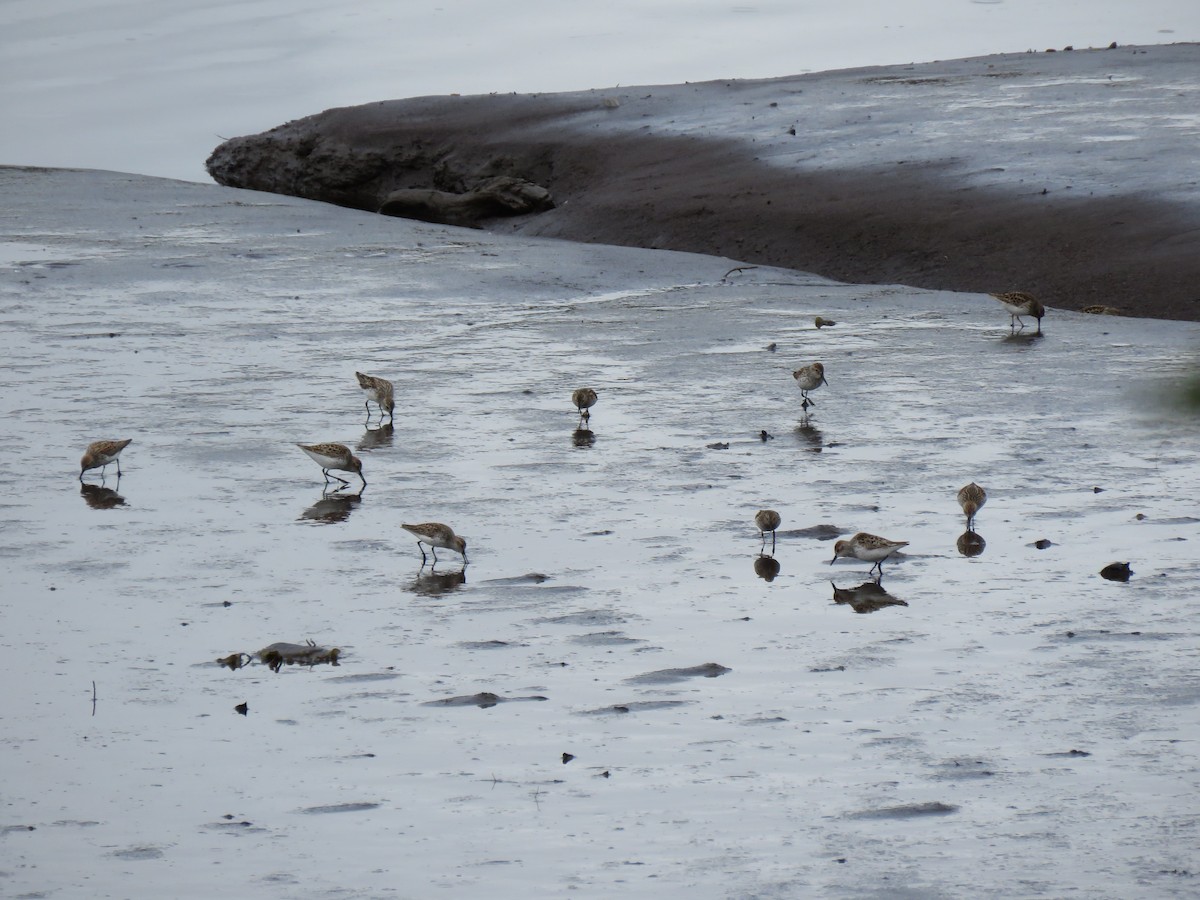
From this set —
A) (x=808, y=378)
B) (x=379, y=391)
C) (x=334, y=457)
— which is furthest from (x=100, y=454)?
(x=808, y=378)

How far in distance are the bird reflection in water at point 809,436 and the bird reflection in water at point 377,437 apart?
2.72 meters

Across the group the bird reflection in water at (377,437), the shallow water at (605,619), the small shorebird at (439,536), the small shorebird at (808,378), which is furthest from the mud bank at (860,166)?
the small shorebird at (439,536)

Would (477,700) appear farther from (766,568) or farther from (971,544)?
(971,544)

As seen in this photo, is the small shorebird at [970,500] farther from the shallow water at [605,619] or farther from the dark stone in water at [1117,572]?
the dark stone in water at [1117,572]

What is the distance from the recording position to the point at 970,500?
9766 mm

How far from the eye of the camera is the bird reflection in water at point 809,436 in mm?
11938

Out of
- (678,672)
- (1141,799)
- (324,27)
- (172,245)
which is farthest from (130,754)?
(324,27)

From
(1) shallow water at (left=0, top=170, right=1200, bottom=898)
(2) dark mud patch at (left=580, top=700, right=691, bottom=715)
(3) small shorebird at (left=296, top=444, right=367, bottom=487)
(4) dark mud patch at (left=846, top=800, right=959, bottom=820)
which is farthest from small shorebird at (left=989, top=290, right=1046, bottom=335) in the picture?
(4) dark mud patch at (left=846, top=800, right=959, bottom=820)

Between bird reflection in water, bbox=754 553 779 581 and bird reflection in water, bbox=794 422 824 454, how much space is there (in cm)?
243

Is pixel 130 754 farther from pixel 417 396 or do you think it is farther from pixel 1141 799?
pixel 417 396

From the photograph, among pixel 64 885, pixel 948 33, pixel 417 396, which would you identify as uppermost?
pixel 948 33

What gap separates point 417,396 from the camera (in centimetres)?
1374

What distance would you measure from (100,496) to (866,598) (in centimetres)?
469

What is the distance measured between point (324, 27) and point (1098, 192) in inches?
1509
